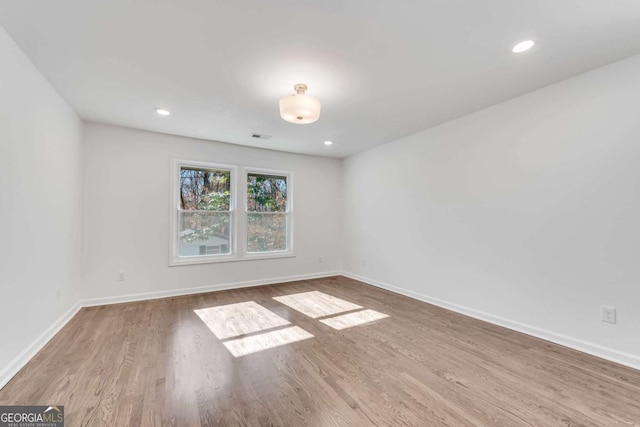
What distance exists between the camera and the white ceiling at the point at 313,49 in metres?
1.78

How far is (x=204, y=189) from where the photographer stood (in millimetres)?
4660

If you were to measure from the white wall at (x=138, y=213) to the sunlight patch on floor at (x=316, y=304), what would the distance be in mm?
1104

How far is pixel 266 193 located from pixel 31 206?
10.6 ft

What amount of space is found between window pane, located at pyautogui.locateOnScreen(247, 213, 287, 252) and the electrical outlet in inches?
173

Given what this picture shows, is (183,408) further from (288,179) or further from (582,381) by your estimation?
(288,179)

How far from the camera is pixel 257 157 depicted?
199 inches

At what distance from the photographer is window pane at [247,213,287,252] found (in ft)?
16.6

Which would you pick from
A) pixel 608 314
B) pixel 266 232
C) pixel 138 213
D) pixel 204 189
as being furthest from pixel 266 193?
pixel 608 314

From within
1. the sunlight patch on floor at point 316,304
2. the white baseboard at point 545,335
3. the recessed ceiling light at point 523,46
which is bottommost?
the sunlight patch on floor at point 316,304

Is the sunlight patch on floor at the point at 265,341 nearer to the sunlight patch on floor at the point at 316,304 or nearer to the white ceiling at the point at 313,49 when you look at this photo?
the sunlight patch on floor at the point at 316,304

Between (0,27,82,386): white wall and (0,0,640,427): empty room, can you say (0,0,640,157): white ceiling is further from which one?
(0,27,82,386): white wall

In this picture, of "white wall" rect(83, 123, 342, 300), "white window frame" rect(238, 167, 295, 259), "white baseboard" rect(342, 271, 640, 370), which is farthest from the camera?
"white window frame" rect(238, 167, 295, 259)

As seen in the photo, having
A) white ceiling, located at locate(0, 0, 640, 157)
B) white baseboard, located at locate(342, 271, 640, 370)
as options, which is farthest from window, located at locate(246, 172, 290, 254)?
white baseboard, located at locate(342, 271, 640, 370)

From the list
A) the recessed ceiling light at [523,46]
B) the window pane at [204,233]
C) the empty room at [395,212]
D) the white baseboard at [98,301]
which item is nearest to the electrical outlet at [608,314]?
the empty room at [395,212]
